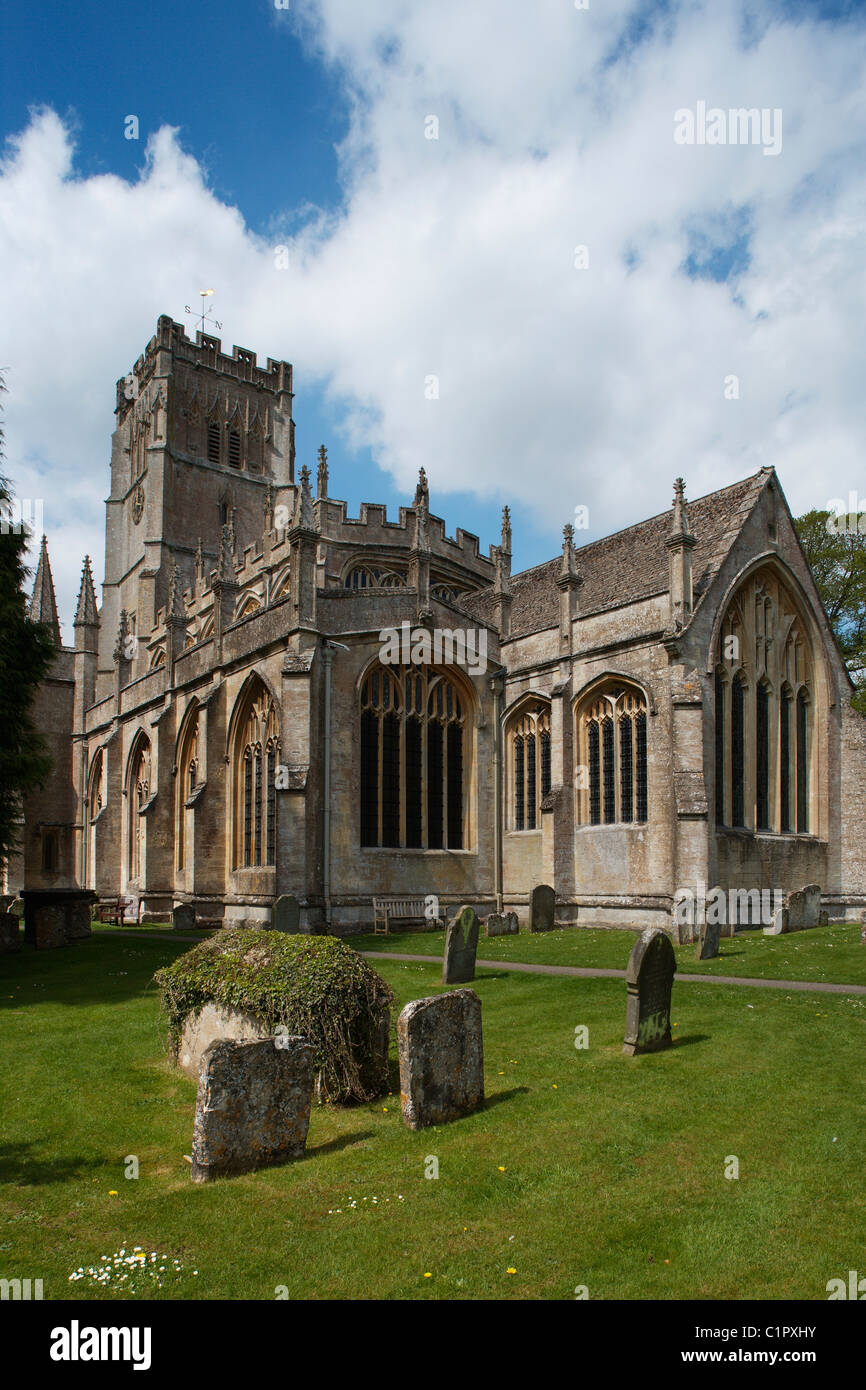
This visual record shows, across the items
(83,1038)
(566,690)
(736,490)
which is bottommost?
(83,1038)

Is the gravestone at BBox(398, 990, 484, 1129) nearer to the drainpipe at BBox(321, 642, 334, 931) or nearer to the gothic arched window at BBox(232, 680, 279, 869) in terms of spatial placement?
the drainpipe at BBox(321, 642, 334, 931)

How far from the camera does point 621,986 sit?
13461mm

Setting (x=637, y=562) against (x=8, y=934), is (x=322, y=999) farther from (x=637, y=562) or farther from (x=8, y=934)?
(x=637, y=562)

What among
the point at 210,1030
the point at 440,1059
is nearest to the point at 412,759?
the point at 210,1030

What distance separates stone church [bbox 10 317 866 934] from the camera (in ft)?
72.9

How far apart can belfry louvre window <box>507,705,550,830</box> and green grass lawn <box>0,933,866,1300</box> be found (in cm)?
1535

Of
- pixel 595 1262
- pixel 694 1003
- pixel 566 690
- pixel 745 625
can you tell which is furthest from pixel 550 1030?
pixel 745 625

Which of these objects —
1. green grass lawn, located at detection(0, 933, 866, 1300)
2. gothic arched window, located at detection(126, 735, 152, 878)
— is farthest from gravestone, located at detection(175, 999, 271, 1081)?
gothic arched window, located at detection(126, 735, 152, 878)

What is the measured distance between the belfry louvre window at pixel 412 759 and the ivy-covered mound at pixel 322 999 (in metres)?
14.3

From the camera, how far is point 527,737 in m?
26.8

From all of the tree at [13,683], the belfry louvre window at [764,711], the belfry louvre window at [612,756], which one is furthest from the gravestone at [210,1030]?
the belfry louvre window at [764,711]

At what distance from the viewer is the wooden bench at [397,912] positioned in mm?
22875

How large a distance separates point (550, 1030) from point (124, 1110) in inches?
196
